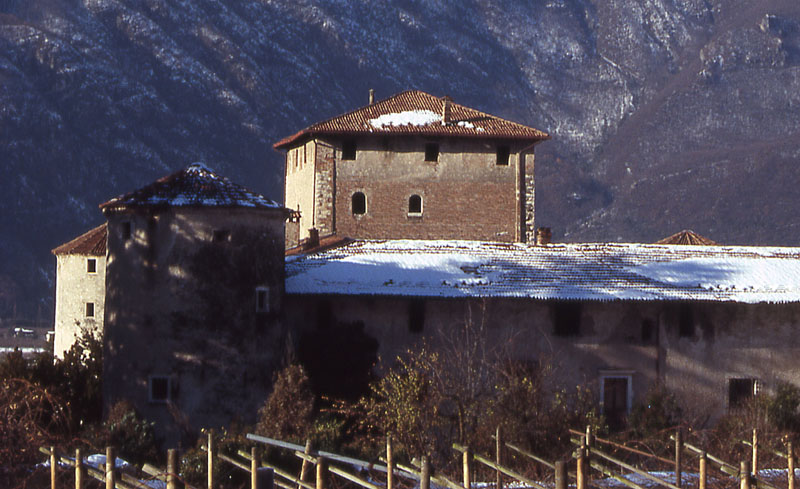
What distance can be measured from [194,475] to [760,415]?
589 inches

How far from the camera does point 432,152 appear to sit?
4738cm

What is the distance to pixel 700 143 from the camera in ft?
646

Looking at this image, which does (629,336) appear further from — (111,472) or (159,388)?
(111,472)

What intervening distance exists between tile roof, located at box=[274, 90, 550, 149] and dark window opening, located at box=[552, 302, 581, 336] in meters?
15.9

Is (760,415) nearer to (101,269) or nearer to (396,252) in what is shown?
(396,252)

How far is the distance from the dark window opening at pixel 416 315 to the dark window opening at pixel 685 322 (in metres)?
6.37

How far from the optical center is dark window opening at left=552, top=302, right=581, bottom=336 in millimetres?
31672

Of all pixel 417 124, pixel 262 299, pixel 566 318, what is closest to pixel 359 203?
pixel 417 124

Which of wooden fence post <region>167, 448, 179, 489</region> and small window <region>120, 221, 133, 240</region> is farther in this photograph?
small window <region>120, 221, 133, 240</region>

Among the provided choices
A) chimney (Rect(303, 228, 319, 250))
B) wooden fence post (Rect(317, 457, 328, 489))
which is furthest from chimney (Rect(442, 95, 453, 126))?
wooden fence post (Rect(317, 457, 328, 489))

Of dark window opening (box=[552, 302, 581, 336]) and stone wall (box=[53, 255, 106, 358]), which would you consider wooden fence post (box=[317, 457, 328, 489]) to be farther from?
stone wall (box=[53, 255, 106, 358])

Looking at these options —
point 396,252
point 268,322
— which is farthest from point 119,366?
point 396,252

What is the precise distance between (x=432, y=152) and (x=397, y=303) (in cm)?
1673

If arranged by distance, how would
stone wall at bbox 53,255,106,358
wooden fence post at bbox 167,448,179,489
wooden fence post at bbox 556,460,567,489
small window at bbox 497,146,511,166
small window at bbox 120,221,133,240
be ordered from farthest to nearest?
stone wall at bbox 53,255,106,358
small window at bbox 497,146,511,166
small window at bbox 120,221,133,240
wooden fence post at bbox 167,448,179,489
wooden fence post at bbox 556,460,567,489
